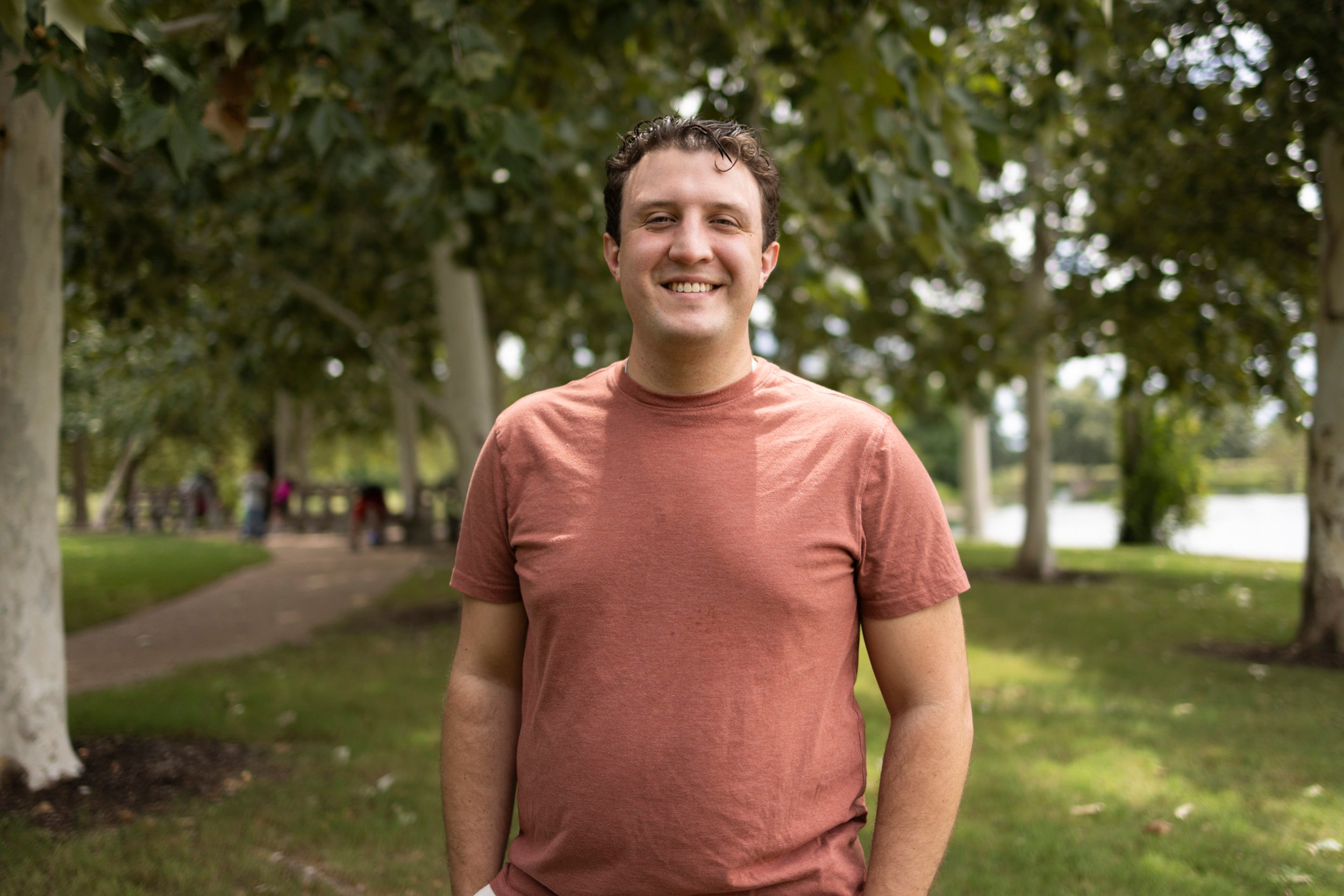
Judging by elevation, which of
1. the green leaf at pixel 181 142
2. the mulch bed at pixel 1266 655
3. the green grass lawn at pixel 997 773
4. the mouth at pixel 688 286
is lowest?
the green grass lawn at pixel 997 773

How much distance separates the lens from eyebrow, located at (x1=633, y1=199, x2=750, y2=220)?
6.30 ft

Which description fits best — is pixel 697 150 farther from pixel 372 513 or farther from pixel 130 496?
pixel 130 496

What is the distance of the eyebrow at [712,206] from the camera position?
1.92 metres

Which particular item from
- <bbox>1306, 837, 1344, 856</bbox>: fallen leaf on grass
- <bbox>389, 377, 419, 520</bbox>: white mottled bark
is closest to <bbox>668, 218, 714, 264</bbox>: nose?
<bbox>1306, 837, 1344, 856</bbox>: fallen leaf on grass

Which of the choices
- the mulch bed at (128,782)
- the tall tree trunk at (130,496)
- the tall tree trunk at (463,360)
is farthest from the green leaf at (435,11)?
the tall tree trunk at (130,496)

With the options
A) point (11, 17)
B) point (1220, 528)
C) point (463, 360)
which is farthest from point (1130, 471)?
point (11, 17)

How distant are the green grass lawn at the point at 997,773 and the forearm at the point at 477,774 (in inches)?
94.2

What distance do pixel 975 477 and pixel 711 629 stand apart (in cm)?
2764

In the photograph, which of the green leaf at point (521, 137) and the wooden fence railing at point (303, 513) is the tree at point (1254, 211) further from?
the wooden fence railing at point (303, 513)

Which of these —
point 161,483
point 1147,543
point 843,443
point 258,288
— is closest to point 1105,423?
point 1147,543

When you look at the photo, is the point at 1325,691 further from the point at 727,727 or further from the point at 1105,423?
the point at 1105,423

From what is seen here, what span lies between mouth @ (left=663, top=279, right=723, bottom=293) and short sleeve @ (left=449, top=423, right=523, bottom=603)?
421mm

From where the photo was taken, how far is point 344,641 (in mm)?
9875

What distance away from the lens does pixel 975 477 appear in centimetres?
2841
